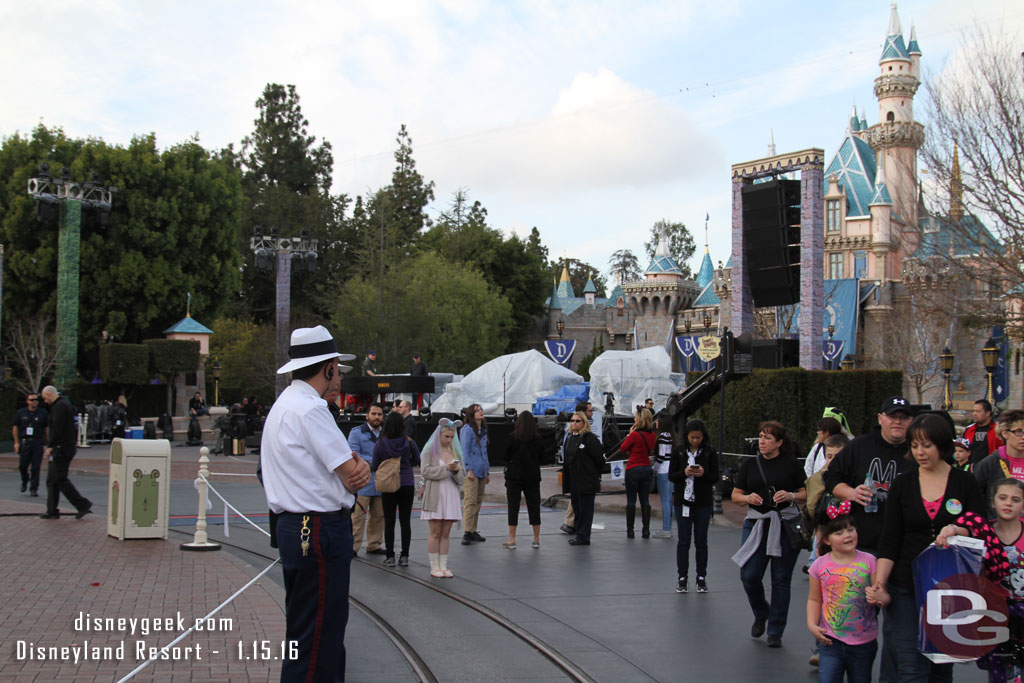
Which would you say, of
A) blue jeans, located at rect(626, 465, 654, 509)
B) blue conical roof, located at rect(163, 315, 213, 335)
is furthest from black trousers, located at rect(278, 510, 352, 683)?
blue conical roof, located at rect(163, 315, 213, 335)

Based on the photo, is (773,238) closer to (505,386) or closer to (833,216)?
(505,386)

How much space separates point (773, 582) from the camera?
694 centimetres

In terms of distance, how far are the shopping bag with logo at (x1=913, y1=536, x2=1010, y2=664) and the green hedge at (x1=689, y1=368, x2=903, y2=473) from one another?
1483cm

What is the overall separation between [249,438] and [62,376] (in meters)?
12.6

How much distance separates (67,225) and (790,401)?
29000 millimetres

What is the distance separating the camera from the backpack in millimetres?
9844

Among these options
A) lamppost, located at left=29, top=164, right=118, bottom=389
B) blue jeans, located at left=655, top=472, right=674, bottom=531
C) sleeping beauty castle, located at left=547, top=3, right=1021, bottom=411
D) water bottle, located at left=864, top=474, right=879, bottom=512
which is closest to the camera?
water bottle, located at left=864, top=474, right=879, bottom=512

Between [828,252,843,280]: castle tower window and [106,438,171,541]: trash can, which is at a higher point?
[828,252,843,280]: castle tower window

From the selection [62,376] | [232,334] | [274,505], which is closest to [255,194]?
[232,334]

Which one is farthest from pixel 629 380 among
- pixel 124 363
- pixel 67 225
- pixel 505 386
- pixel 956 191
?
pixel 67 225

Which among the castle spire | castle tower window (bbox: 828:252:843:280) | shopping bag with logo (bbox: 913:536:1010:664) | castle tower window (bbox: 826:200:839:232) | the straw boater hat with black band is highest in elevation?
castle tower window (bbox: 826:200:839:232)

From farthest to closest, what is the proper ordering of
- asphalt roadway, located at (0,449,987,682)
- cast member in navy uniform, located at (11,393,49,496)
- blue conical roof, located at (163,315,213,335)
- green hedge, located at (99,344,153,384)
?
blue conical roof, located at (163,315,213,335) < green hedge, located at (99,344,153,384) < cast member in navy uniform, located at (11,393,49,496) < asphalt roadway, located at (0,449,987,682)

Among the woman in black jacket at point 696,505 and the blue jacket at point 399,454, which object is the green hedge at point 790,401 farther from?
the woman in black jacket at point 696,505

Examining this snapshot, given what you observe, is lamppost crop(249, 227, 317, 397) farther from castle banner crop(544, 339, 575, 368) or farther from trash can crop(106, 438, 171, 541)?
castle banner crop(544, 339, 575, 368)
